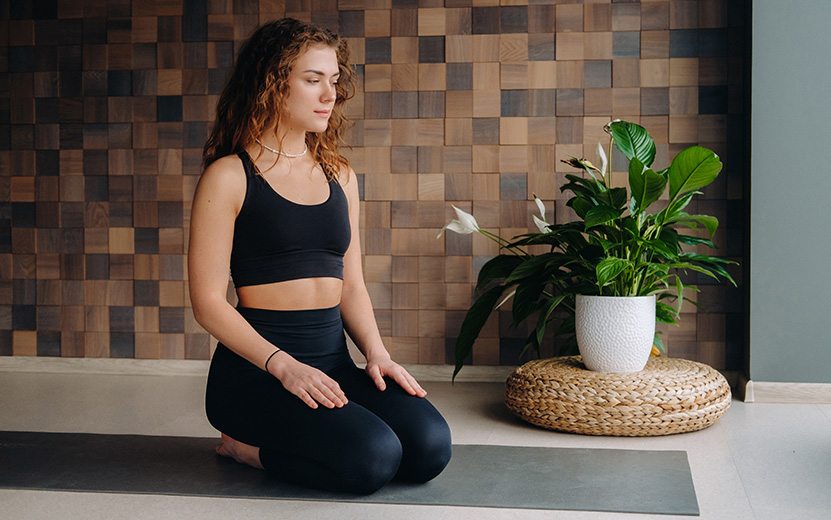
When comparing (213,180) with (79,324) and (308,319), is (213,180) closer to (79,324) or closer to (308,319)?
(308,319)

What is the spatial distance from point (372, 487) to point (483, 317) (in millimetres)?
1085

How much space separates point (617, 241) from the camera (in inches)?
95.0

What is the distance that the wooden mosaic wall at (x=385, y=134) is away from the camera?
2.88 meters

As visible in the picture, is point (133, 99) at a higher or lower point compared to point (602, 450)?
higher

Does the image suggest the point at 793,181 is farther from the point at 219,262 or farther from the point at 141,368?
the point at 141,368

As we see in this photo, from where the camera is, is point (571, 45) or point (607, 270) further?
point (571, 45)

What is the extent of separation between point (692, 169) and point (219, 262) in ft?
4.52

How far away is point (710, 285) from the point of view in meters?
2.87

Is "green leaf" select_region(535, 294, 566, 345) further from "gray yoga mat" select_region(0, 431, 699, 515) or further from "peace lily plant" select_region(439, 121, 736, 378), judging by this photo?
"gray yoga mat" select_region(0, 431, 699, 515)

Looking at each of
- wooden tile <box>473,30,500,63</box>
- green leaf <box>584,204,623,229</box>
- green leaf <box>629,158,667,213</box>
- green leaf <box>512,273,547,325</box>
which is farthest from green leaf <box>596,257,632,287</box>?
wooden tile <box>473,30,500,63</box>

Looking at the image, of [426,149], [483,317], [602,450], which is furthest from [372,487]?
[426,149]

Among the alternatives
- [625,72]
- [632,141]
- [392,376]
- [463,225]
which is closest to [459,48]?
[625,72]

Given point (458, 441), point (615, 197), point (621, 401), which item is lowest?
point (458, 441)

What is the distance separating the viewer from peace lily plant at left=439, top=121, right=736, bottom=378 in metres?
2.26
